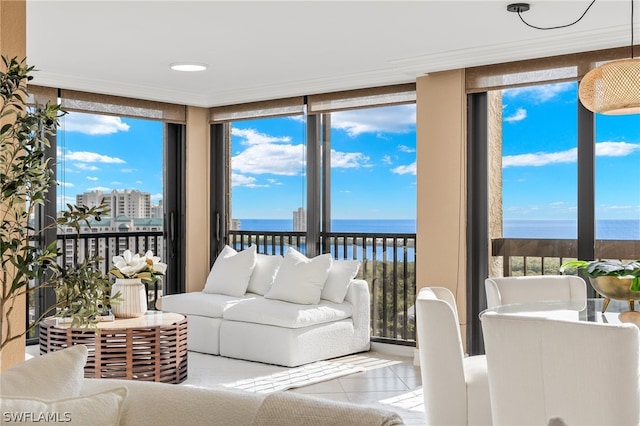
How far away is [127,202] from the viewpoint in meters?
A: 7.77

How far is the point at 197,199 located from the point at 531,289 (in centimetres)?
450

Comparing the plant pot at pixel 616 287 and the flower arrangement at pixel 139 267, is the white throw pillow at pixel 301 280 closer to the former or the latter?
the flower arrangement at pixel 139 267

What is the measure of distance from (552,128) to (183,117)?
12.7 feet

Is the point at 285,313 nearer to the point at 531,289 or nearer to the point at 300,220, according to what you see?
the point at 300,220

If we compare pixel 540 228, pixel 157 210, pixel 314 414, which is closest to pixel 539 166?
pixel 540 228

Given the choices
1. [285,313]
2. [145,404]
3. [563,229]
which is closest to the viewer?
[145,404]

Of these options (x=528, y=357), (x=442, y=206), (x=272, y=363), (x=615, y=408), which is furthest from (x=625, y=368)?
(x=272, y=363)

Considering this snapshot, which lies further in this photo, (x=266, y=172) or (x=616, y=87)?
(x=266, y=172)

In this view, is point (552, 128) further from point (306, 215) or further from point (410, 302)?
point (306, 215)

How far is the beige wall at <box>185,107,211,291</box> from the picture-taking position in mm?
7688

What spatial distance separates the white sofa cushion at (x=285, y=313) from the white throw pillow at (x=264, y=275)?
452mm

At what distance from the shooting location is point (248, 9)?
14.2 ft

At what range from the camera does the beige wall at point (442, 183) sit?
224 inches

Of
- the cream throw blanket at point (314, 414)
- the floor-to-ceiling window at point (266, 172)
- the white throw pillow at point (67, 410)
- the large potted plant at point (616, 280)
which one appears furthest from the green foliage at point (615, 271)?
the floor-to-ceiling window at point (266, 172)
